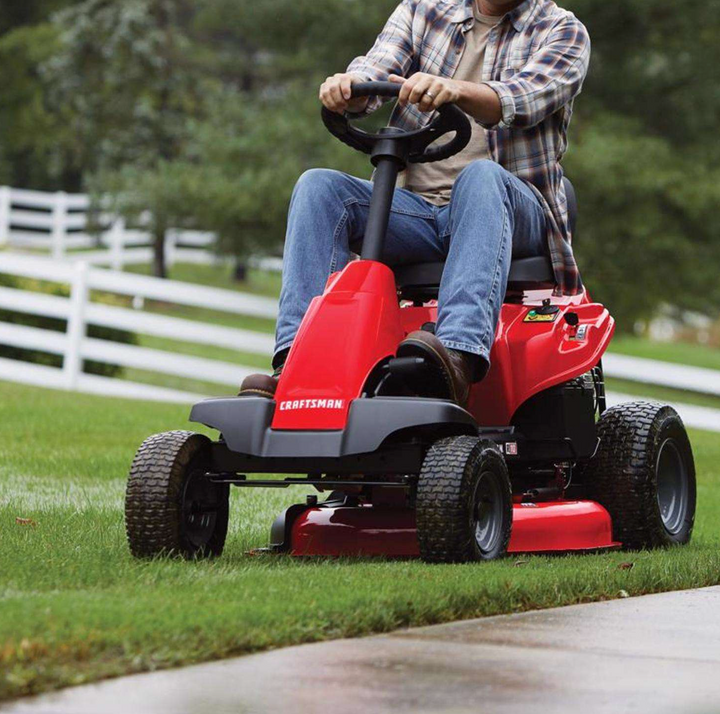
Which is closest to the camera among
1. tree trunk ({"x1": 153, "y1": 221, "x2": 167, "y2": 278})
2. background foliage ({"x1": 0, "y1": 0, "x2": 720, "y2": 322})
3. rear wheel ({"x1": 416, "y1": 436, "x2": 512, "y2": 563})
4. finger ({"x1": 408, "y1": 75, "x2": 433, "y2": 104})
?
rear wheel ({"x1": 416, "y1": 436, "x2": 512, "y2": 563})

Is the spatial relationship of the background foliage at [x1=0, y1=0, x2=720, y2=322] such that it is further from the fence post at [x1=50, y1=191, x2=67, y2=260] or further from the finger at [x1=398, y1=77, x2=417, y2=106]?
the finger at [x1=398, y1=77, x2=417, y2=106]

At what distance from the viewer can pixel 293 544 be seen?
452 cm

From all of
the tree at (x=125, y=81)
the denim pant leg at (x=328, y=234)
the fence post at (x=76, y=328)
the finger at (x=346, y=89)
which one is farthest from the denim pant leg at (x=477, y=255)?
the tree at (x=125, y=81)

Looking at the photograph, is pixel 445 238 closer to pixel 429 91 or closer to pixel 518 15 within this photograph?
pixel 429 91

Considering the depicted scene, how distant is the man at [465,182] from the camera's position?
427 cm

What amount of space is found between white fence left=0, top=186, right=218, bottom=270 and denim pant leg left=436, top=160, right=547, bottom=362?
20670mm

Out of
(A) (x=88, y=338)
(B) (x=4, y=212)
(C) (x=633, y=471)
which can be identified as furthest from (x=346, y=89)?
(B) (x=4, y=212)

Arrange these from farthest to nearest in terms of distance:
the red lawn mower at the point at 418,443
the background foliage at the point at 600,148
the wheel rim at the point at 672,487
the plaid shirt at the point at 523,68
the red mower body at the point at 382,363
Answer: the background foliage at the point at 600,148, the wheel rim at the point at 672,487, the plaid shirt at the point at 523,68, the red mower body at the point at 382,363, the red lawn mower at the point at 418,443

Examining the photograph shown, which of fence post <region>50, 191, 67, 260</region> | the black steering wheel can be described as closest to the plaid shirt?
the black steering wheel

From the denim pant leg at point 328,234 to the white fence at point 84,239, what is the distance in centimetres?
2042

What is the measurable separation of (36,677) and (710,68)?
16.0m

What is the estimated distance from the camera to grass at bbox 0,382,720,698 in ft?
8.90

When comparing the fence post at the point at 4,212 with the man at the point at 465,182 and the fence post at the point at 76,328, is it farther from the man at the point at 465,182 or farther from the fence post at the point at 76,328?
the man at the point at 465,182

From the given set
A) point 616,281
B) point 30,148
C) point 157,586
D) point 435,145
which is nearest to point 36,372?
point 616,281
